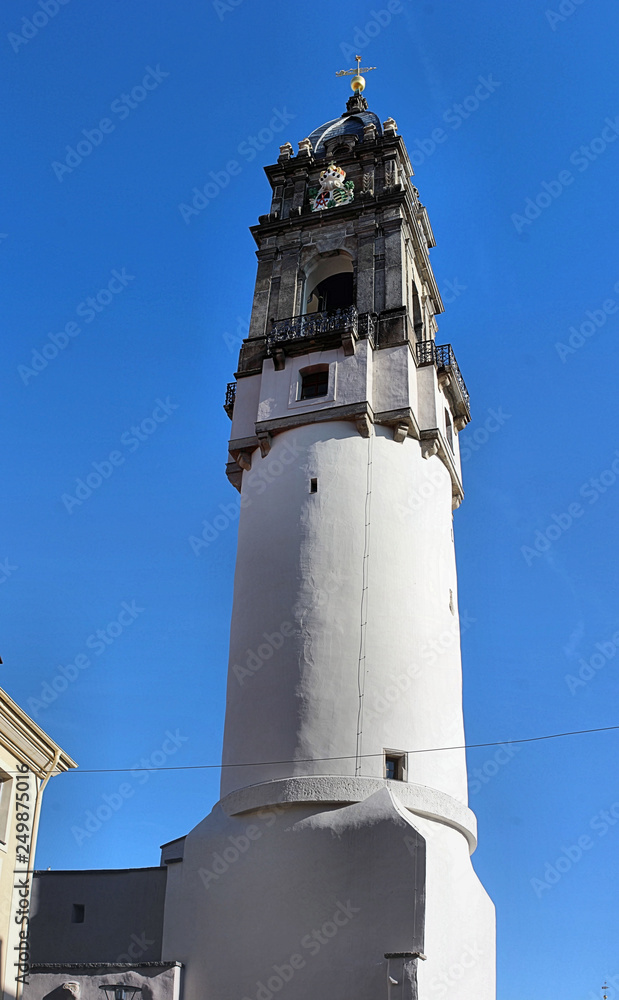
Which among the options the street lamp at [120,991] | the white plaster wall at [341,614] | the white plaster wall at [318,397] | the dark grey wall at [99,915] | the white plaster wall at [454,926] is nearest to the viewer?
the white plaster wall at [454,926]

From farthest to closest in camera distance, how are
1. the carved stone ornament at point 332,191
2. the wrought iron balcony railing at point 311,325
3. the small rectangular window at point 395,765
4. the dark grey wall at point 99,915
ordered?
the carved stone ornament at point 332,191, the wrought iron balcony railing at point 311,325, the dark grey wall at point 99,915, the small rectangular window at point 395,765

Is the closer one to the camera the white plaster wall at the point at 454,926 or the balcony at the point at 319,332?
the white plaster wall at the point at 454,926

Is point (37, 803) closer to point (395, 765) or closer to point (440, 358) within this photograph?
point (395, 765)

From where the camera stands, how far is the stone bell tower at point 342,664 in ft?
72.8

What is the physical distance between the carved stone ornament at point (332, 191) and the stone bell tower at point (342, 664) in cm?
91

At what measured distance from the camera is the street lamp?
22594 mm

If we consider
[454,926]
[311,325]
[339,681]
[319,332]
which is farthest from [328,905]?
[311,325]

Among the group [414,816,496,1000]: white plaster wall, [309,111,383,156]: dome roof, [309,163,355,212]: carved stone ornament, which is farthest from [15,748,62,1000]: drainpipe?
[309,111,383,156]: dome roof

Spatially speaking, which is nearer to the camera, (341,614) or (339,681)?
(339,681)

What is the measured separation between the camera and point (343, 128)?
1609 inches

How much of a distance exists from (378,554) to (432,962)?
998 cm

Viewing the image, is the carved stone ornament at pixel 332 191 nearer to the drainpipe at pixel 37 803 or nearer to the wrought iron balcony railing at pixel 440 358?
the wrought iron balcony railing at pixel 440 358

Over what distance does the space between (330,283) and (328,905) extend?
22.1 meters

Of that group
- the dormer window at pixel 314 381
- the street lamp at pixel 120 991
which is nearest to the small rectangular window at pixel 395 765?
the street lamp at pixel 120 991
